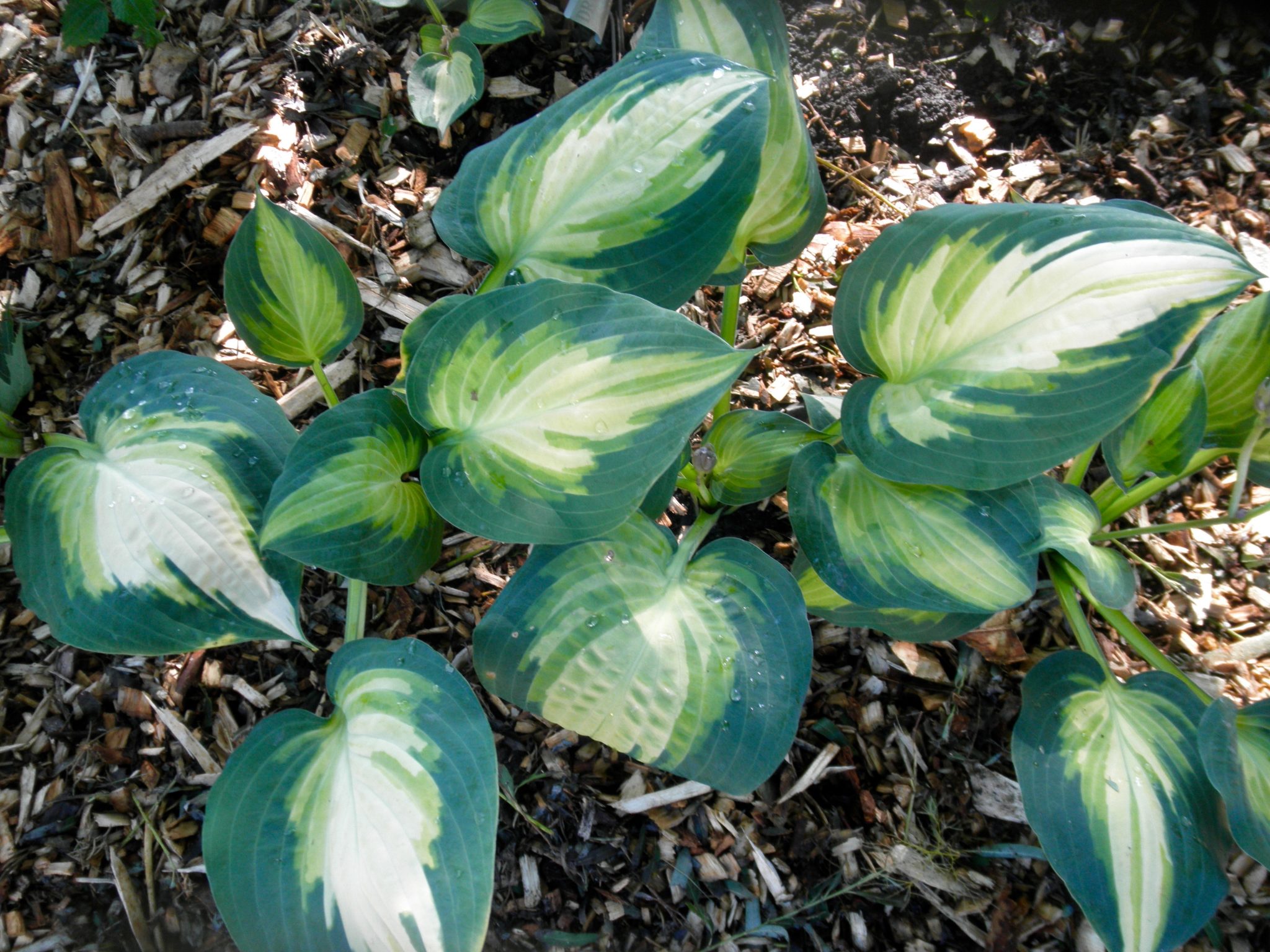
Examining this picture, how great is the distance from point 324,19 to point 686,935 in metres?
1.96

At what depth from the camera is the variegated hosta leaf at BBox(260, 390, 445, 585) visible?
37.6 inches

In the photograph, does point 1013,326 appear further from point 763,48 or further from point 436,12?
point 436,12

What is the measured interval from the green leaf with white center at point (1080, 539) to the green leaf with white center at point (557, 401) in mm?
477

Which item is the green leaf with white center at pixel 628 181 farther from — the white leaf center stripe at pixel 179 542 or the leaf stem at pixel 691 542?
the white leaf center stripe at pixel 179 542

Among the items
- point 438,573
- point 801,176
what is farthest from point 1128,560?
point 438,573

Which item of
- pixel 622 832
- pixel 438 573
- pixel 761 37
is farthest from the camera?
pixel 438 573

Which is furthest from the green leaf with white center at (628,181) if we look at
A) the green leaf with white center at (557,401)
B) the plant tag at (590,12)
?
the plant tag at (590,12)

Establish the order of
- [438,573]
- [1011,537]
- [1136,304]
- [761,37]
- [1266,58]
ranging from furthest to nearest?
[1266,58] < [438,573] < [761,37] < [1011,537] < [1136,304]

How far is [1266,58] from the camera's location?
1.75m

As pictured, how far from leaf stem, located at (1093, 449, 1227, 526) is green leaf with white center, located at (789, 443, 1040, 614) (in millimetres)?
426

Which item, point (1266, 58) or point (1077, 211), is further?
point (1266, 58)

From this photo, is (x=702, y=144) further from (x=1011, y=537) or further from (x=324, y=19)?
(x=324, y=19)

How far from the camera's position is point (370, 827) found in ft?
3.09

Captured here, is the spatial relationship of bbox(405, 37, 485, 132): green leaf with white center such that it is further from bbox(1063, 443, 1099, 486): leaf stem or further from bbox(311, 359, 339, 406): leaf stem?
bbox(1063, 443, 1099, 486): leaf stem
